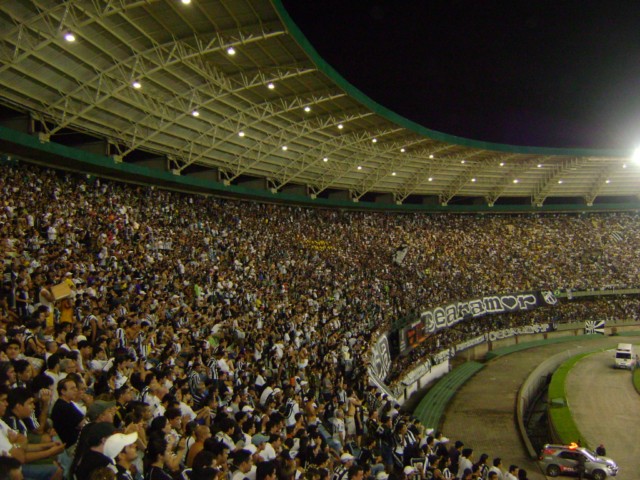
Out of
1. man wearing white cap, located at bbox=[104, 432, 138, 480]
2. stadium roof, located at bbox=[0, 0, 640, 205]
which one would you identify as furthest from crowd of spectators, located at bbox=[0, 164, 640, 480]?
stadium roof, located at bbox=[0, 0, 640, 205]

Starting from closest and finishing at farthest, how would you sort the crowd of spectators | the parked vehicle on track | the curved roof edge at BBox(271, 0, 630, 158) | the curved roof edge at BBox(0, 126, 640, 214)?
1. the crowd of spectators
2. the parked vehicle on track
3. the curved roof edge at BBox(271, 0, 630, 158)
4. the curved roof edge at BBox(0, 126, 640, 214)

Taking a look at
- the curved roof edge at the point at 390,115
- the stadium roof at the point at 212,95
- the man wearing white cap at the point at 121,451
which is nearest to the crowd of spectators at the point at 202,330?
the man wearing white cap at the point at 121,451

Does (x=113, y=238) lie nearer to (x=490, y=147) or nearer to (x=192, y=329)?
(x=192, y=329)

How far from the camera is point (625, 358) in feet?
100

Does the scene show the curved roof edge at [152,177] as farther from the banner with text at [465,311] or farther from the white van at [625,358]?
the white van at [625,358]

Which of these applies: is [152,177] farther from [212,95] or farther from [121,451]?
[121,451]

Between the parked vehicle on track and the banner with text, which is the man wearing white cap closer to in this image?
the parked vehicle on track

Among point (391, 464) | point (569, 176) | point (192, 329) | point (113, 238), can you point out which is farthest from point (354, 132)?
point (569, 176)

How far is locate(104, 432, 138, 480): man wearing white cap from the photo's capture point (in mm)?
4062

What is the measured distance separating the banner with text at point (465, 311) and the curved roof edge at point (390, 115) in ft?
36.4

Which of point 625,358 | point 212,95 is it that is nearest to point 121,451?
point 212,95

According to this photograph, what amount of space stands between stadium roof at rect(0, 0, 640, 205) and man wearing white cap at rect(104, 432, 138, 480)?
44.8 ft

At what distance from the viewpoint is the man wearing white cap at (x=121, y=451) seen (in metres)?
4.06

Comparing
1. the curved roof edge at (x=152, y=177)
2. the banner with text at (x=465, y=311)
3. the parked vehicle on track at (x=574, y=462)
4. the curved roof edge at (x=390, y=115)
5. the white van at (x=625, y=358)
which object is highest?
the curved roof edge at (x=390, y=115)
